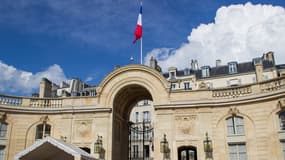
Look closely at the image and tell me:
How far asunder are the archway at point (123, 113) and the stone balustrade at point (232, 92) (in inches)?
226

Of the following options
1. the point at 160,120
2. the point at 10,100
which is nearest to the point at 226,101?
the point at 160,120

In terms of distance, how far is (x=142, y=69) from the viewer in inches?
886

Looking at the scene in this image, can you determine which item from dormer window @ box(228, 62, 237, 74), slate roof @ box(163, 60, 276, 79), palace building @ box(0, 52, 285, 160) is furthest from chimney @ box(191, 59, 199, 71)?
palace building @ box(0, 52, 285, 160)

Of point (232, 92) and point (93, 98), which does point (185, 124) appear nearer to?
point (232, 92)

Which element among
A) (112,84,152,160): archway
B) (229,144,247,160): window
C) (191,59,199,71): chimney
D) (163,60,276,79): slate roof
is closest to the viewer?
(229,144,247,160): window

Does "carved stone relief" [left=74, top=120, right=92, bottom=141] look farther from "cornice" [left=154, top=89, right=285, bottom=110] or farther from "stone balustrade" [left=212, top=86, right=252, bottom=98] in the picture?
"stone balustrade" [left=212, top=86, right=252, bottom=98]

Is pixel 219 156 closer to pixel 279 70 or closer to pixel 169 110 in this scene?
pixel 169 110

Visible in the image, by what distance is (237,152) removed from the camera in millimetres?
19406

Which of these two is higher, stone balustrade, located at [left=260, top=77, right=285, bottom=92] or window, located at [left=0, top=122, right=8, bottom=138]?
stone balustrade, located at [left=260, top=77, right=285, bottom=92]

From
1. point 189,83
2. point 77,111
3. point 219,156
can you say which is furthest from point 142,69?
point 189,83

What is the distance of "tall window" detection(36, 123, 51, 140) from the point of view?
2228 centimetres

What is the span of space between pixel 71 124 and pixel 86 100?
2.17 metres

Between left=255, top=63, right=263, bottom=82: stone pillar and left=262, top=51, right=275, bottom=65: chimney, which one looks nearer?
left=255, top=63, right=263, bottom=82: stone pillar

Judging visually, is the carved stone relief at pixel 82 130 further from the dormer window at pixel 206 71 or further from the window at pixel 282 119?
the dormer window at pixel 206 71
